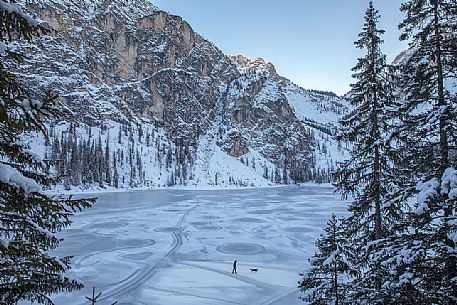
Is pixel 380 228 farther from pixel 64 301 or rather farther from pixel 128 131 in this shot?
pixel 128 131

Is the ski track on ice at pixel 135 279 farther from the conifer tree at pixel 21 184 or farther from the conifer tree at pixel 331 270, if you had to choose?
the conifer tree at pixel 21 184

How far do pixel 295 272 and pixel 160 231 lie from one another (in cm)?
1854

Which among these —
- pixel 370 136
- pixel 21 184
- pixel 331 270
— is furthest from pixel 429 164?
pixel 21 184

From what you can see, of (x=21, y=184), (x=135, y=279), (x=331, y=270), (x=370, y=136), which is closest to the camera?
(x=21, y=184)

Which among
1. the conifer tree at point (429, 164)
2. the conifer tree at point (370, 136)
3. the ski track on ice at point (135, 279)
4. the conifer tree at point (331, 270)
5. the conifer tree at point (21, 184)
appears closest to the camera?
the conifer tree at point (21, 184)

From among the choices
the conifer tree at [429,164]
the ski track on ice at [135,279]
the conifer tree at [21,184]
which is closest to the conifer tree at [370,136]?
the conifer tree at [429,164]

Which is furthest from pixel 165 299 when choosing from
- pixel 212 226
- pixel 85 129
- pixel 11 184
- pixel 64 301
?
pixel 85 129

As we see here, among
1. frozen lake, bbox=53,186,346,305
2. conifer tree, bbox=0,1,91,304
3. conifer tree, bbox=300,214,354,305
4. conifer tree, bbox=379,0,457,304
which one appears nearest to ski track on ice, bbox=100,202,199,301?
frozen lake, bbox=53,186,346,305

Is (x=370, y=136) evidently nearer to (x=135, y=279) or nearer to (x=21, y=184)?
(x=21, y=184)

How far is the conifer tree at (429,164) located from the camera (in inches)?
232

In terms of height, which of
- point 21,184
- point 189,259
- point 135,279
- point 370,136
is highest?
point 370,136

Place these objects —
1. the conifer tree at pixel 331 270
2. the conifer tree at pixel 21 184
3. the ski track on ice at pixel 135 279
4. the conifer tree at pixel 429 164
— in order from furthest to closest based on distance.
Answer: the ski track on ice at pixel 135 279 < the conifer tree at pixel 331 270 < the conifer tree at pixel 429 164 < the conifer tree at pixel 21 184

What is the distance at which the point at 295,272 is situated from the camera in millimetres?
21156

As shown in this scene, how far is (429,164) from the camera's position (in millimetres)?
6770
